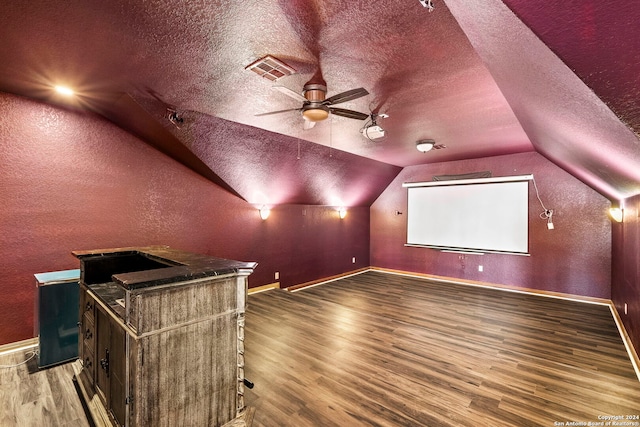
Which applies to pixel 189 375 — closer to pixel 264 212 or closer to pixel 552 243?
pixel 264 212

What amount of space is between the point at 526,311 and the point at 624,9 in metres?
5.01

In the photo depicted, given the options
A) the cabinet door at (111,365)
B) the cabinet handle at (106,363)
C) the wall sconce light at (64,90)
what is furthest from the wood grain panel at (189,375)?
the wall sconce light at (64,90)

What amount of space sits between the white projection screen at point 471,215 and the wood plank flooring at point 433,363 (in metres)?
1.52

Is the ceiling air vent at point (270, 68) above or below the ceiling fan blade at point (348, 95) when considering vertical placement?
above

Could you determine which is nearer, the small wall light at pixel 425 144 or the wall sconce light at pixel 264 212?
the small wall light at pixel 425 144

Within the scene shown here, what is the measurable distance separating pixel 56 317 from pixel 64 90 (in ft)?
7.26

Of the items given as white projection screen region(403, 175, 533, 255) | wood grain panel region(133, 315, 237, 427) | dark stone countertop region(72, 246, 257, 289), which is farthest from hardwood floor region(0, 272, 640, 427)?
white projection screen region(403, 175, 533, 255)

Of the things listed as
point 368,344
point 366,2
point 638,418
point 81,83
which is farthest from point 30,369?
point 638,418

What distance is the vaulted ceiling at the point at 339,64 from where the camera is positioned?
1.18m

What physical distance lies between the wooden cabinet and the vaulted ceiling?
1537 mm

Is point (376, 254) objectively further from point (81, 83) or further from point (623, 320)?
point (81, 83)

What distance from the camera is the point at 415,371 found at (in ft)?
9.19

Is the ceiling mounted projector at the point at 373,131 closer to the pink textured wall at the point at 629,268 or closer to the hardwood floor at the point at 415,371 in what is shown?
the hardwood floor at the point at 415,371

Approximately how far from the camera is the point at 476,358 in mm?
3082
